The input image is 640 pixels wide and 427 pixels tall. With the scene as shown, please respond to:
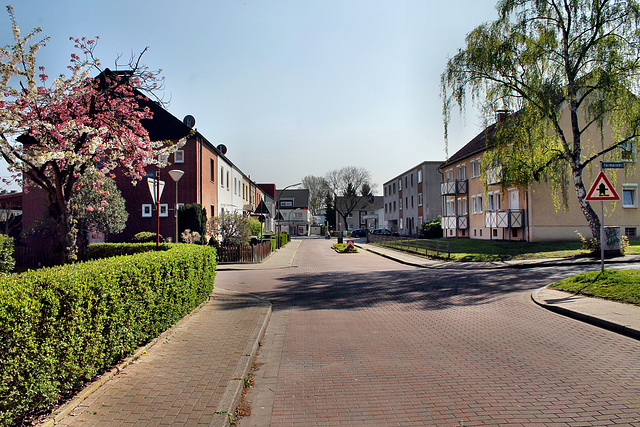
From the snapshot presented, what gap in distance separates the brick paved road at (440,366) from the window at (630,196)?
24045 millimetres

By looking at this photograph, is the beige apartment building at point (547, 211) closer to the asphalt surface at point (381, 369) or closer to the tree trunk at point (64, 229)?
the asphalt surface at point (381, 369)

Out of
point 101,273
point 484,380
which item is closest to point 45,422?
point 101,273

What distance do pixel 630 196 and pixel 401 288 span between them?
24773mm

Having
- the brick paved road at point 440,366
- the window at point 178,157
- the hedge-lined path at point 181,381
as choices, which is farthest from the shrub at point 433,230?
the hedge-lined path at point 181,381

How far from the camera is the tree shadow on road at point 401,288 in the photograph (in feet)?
37.8

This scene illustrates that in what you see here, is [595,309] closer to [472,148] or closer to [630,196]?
[630,196]

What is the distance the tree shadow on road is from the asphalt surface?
1.40ft

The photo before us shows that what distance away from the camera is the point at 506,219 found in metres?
32.8

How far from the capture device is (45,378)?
13.2 feet

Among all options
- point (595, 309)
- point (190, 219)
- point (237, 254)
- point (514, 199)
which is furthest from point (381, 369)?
point (514, 199)

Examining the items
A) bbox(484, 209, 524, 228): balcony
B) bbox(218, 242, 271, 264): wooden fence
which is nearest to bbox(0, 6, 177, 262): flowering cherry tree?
bbox(218, 242, 271, 264): wooden fence

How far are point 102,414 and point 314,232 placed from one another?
354ft

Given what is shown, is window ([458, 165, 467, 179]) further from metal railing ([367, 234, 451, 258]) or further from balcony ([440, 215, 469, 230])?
metal railing ([367, 234, 451, 258])

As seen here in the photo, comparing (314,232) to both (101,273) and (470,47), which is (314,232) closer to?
(470,47)
